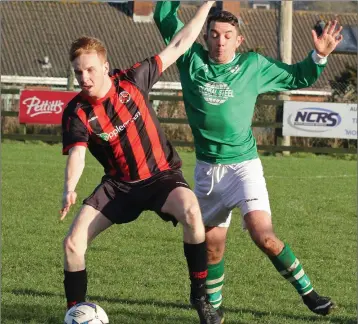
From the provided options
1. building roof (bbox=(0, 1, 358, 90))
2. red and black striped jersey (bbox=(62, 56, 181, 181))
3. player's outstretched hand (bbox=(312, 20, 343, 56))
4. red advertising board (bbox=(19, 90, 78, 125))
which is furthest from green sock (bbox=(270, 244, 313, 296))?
building roof (bbox=(0, 1, 358, 90))

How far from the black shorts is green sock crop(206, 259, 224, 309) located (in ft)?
2.94

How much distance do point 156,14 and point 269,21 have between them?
39.5 m

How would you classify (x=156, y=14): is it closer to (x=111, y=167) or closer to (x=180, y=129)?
(x=111, y=167)

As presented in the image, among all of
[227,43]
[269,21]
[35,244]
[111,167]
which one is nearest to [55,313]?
[111,167]

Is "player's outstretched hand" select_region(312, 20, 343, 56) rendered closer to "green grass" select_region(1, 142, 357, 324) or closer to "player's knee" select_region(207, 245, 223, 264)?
"player's knee" select_region(207, 245, 223, 264)

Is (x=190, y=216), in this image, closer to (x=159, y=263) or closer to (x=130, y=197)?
(x=130, y=197)

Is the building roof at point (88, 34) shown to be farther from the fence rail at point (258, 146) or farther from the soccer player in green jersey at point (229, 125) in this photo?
the soccer player in green jersey at point (229, 125)

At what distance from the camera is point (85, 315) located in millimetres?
6098

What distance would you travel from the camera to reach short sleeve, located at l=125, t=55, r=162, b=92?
6809 millimetres

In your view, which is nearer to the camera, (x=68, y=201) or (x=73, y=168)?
(x=68, y=201)

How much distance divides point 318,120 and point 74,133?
18.1 m

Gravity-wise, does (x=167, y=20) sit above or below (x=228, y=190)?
above

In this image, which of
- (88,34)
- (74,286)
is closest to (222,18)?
(74,286)

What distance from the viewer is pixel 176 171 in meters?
6.79
